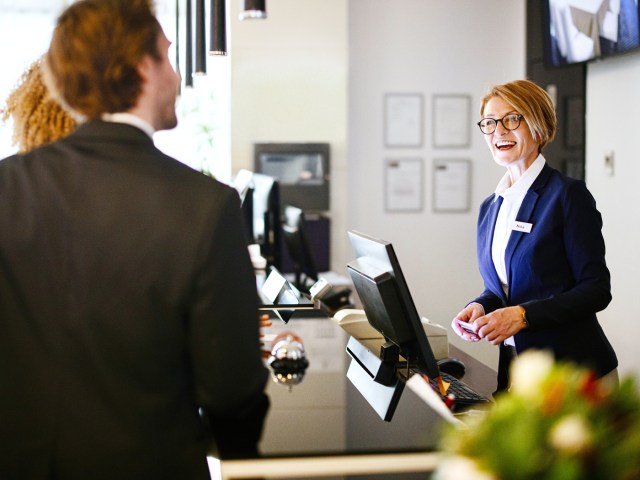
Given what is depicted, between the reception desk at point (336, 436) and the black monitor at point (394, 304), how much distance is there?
198 mm

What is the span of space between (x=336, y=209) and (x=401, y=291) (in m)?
→ 4.42

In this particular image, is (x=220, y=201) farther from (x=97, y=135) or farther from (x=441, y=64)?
Answer: (x=441, y=64)

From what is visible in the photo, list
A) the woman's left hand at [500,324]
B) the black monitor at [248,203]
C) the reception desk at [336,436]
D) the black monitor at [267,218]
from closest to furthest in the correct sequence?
the reception desk at [336,436]
the woman's left hand at [500,324]
the black monitor at [267,218]
the black monitor at [248,203]

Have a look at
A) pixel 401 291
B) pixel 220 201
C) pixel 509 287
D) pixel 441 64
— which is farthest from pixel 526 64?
pixel 220 201

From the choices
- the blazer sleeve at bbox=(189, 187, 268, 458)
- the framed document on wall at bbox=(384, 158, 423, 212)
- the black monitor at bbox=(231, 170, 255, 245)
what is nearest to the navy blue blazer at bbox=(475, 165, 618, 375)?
the blazer sleeve at bbox=(189, 187, 268, 458)

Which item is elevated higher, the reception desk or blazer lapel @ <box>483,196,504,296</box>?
blazer lapel @ <box>483,196,504,296</box>

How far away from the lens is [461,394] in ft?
8.09

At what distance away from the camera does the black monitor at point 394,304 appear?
7.86 feet

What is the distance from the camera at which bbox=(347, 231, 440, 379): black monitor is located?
239 centimetres

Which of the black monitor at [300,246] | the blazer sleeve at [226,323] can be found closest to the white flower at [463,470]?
the blazer sleeve at [226,323]

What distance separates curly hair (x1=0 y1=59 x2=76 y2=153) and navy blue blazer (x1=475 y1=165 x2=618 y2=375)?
55.9 inches

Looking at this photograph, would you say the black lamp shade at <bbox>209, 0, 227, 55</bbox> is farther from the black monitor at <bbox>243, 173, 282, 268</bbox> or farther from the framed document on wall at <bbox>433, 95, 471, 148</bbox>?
the framed document on wall at <bbox>433, 95, 471, 148</bbox>

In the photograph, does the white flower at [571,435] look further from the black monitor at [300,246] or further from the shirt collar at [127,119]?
the black monitor at [300,246]

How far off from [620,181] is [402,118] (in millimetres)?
2042
